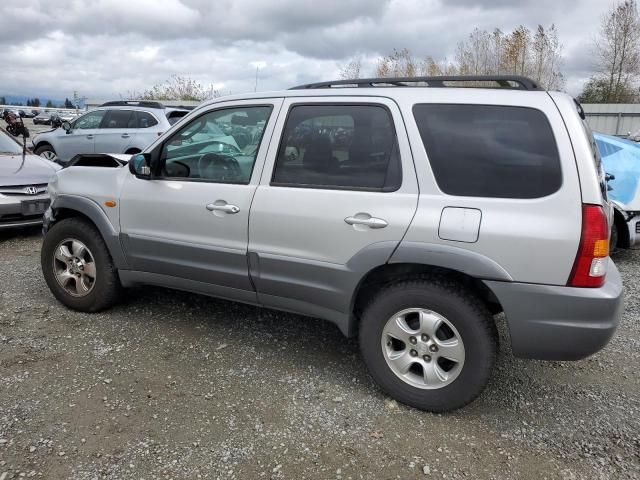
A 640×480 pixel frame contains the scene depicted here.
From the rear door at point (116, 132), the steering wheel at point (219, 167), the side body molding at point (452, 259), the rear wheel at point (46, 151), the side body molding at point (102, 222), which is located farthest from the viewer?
the rear wheel at point (46, 151)

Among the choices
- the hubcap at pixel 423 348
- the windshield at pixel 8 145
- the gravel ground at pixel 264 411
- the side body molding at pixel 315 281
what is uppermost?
the windshield at pixel 8 145

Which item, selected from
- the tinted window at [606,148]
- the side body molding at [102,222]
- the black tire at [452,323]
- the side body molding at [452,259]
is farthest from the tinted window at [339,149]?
the tinted window at [606,148]

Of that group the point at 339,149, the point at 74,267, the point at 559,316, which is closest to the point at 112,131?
the point at 74,267

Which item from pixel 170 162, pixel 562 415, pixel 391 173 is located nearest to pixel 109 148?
pixel 170 162

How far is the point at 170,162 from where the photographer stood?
12.1 feet

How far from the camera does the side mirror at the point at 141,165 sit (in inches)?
144

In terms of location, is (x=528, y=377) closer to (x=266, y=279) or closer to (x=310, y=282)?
(x=310, y=282)

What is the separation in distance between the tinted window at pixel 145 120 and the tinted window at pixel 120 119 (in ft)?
0.48

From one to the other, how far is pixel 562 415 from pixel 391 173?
1715 millimetres

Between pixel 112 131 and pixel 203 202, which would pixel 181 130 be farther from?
pixel 112 131

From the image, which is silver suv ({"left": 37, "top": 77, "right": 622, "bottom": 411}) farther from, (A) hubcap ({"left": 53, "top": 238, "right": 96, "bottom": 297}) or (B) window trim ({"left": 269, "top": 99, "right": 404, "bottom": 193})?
(A) hubcap ({"left": 53, "top": 238, "right": 96, "bottom": 297})

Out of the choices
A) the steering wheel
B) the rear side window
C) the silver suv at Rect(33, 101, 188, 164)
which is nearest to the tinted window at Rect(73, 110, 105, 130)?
the silver suv at Rect(33, 101, 188, 164)

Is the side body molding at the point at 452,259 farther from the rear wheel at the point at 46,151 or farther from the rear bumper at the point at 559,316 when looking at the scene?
the rear wheel at the point at 46,151

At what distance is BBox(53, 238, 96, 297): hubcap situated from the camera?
407 cm
